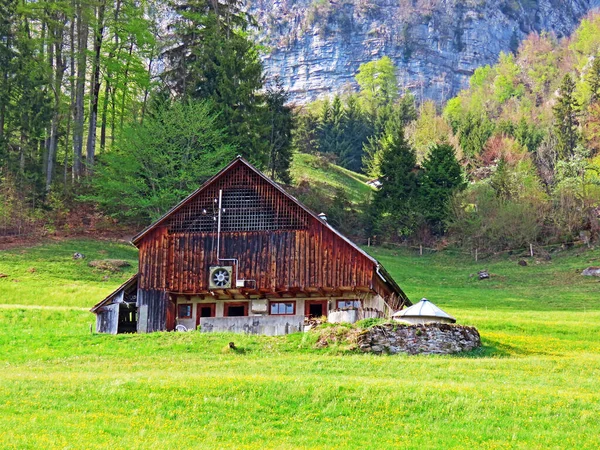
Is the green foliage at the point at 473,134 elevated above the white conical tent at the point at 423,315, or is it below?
above

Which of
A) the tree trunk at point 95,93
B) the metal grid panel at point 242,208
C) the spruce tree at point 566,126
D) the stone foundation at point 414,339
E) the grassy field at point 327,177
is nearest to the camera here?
the stone foundation at point 414,339

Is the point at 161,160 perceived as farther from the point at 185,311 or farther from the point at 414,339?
the point at 414,339

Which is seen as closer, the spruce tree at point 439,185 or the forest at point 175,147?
the forest at point 175,147

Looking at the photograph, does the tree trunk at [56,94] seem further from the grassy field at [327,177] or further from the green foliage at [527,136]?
the green foliage at [527,136]

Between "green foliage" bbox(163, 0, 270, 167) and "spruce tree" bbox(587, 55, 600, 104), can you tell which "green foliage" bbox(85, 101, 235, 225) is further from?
"spruce tree" bbox(587, 55, 600, 104)

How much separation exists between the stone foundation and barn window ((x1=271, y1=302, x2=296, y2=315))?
10.6 m

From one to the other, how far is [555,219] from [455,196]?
8826mm

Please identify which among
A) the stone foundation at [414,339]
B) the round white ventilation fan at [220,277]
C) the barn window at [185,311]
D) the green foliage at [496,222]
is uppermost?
the green foliage at [496,222]

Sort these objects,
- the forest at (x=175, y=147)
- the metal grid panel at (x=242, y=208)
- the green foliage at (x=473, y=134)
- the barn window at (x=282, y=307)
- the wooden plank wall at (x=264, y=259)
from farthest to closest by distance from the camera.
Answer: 1. the green foliage at (x=473, y=134)
2. the forest at (x=175, y=147)
3. the barn window at (x=282, y=307)
4. the metal grid panel at (x=242, y=208)
5. the wooden plank wall at (x=264, y=259)

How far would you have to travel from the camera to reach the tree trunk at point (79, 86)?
232 ft

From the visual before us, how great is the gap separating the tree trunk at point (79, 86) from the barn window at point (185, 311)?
33.1 m

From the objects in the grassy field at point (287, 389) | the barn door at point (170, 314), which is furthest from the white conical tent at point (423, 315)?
the barn door at point (170, 314)

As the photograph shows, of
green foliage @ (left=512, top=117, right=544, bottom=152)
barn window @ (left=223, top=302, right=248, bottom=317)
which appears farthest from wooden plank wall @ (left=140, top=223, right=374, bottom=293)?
green foliage @ (left=512, top=117, right=544, bottom=152)

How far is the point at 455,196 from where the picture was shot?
74.4 m
